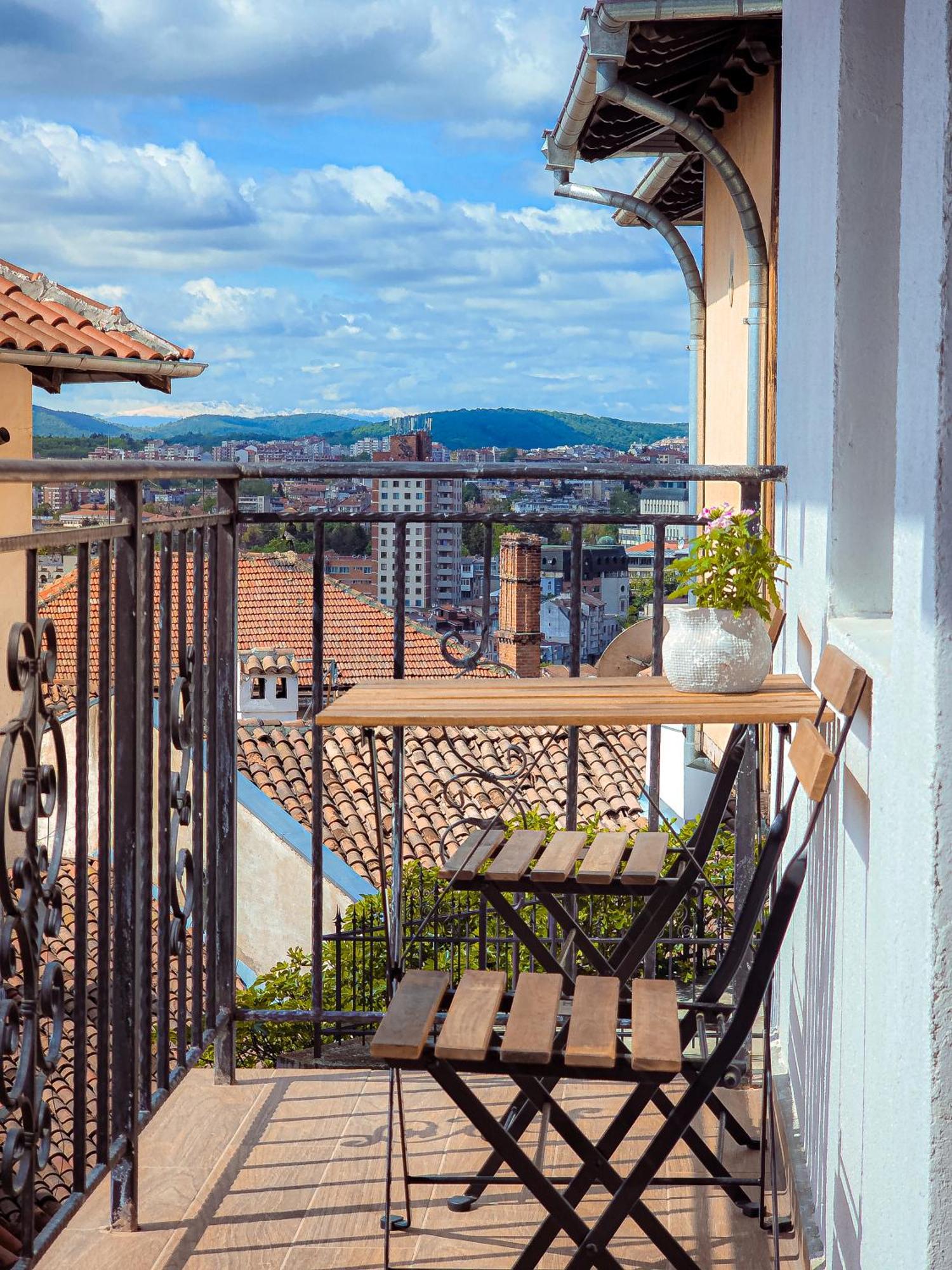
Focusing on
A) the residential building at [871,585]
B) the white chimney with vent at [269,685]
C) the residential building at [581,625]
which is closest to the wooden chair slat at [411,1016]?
the residential building at [871,585]

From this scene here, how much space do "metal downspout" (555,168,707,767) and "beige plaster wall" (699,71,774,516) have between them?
146 mm

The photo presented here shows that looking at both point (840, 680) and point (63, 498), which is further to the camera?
point (63, 498)

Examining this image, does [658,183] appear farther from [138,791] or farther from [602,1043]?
[602,1043]

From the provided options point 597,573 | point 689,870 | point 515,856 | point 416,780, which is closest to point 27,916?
point 515,856

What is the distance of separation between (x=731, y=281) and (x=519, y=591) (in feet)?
10.2

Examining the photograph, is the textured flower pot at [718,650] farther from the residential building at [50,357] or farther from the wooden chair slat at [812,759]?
the residential building at [50,357]

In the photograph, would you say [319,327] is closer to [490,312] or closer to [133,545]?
[490,312]

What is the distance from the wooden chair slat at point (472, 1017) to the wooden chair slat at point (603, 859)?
12.0 inches

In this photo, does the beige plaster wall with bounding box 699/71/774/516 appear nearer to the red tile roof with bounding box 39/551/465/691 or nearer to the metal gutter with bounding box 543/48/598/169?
the metal gutter with bounding box 543/48/598/169

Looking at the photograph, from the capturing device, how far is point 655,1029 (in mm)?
1994

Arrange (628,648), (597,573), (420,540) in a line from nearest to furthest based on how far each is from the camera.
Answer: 1. (420,540)
2. (597,573)
3. (628,648)

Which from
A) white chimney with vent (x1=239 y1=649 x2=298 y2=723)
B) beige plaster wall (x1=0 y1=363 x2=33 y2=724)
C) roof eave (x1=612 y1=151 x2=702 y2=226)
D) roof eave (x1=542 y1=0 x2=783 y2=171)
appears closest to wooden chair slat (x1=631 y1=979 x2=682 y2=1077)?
roof eave (x1=542 y1=0 x2=783 y2=171)

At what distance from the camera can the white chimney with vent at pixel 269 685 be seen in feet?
59.1

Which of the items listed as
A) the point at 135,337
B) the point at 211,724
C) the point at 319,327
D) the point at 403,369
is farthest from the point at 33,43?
the point at 211,724
